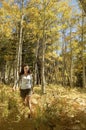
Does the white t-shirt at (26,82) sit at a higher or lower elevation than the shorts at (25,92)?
higher

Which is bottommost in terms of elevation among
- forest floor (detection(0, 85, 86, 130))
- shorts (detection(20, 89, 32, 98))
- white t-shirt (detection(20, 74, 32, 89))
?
forest floor (detection(0, 85, 86, 130))

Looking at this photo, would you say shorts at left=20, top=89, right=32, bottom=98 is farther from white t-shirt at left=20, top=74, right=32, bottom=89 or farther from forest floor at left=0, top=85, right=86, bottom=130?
forest floor at left=0, top=85, right=86, bottom=130

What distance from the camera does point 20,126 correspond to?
9.55 metres

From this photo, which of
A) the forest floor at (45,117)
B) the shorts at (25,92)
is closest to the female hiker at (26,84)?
the shorts at (25,92)

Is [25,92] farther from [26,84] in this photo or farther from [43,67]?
[43,67]

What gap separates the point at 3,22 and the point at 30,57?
29.6 ft

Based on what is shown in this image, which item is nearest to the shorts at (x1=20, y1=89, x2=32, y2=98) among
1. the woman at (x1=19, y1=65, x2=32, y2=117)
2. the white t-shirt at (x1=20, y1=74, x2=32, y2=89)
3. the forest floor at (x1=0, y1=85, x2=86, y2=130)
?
the woman at (x1=19, y1=65, x2=32, y2=117)

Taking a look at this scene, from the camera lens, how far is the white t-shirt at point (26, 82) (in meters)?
9.51

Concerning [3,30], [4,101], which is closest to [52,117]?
[4,101]

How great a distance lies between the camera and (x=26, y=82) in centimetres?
951

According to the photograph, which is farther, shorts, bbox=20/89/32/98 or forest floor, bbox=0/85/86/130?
shorts, bbox=20/89/32/98

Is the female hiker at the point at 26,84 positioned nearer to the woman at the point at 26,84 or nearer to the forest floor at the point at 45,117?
the woman at the point at 26,84

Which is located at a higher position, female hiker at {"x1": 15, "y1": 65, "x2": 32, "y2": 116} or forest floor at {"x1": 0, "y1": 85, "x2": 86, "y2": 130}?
female hiker at {"x1": 15, "y1": 65, "x2": 32, "y2": 116}

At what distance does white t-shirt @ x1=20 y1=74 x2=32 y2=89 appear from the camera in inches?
374
